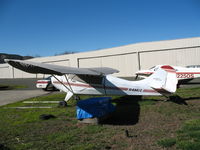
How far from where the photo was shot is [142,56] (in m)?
32.0

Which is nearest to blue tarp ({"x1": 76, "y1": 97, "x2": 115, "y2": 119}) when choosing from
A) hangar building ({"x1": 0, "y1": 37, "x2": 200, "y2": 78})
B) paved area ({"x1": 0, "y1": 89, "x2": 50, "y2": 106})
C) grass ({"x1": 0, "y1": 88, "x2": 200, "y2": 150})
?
grass ({"x1": 0, "y1": 88, "x2": 200, "y2": 150})

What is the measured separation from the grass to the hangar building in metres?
23.3

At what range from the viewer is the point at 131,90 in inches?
331

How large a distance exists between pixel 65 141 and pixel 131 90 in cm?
458

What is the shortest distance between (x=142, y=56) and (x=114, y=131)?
28.2 m

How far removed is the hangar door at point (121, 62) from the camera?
1298 inches

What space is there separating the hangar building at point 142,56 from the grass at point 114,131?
76.4 ft

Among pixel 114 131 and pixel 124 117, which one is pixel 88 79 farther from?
pixel 114 131

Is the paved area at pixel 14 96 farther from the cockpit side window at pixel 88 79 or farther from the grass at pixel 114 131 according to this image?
the cockpit side window at pixel 88 79

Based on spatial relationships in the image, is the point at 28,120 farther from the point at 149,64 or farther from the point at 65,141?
the point at 149,64

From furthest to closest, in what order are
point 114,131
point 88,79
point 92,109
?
point 88,79, point 92,109, point 114,131

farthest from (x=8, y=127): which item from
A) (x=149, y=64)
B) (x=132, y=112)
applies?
(x=149, y=64)

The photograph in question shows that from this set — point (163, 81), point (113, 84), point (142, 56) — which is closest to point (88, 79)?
point (113, 84)

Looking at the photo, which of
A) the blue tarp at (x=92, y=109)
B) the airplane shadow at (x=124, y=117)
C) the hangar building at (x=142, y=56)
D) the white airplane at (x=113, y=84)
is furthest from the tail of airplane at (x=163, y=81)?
the hangar building at (x=142, y=56)
